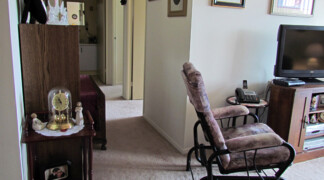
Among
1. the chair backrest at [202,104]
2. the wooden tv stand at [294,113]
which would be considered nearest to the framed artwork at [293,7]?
the wooden tv stand at [294,113]

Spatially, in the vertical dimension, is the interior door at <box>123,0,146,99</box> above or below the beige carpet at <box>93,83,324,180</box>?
above

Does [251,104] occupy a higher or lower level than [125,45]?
lower

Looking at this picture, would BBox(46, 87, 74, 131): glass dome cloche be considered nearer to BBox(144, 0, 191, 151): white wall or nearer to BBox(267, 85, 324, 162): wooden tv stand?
BBox(144, 0, 191, 151): white wall

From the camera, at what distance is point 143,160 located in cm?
262

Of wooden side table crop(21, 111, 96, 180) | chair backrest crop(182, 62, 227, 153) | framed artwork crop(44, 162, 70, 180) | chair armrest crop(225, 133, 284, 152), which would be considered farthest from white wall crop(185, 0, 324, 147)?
framed artwork crop(44, 162, 70, 180)

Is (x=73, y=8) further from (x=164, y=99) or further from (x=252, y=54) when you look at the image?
(x=252, y=54)

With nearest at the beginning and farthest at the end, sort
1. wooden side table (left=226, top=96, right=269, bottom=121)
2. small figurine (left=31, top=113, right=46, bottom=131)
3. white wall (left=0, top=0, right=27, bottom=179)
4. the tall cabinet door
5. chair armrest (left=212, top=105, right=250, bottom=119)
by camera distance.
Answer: white wall (left=0, top=0, right=27, bottom=179), small figurine (left=31, top=113, right=46, bottom=131), the tall cabinet door, chair armrest (left=212, top=105, right=250, bottom=119), wooden side table (left=226, top=96, right=269, bottom=121)

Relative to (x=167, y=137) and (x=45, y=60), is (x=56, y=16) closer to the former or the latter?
(x=45, y=60)

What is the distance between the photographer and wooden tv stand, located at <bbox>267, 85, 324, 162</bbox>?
2.51 metres

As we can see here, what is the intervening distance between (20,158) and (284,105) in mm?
2190

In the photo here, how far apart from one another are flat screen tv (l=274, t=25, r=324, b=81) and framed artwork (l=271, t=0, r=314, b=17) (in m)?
0.32

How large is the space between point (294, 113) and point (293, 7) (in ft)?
3.74

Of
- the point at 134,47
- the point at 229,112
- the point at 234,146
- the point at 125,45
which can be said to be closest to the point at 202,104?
the point at 234,146

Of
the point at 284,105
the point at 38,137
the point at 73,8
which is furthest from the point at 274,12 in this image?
the point at 38,137
